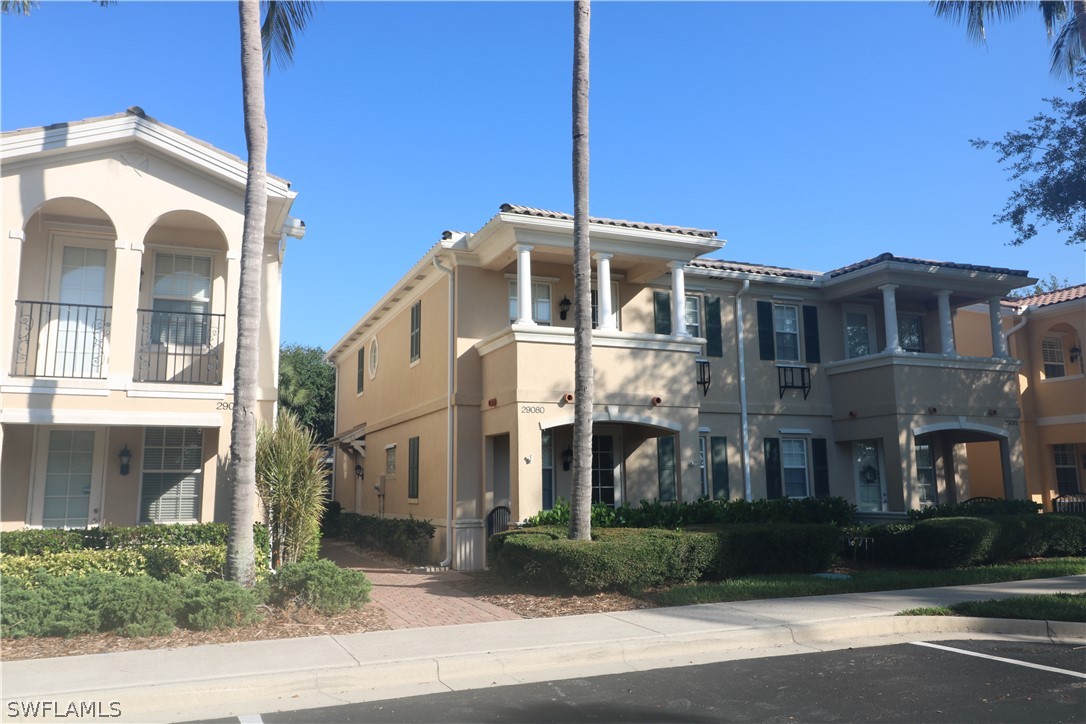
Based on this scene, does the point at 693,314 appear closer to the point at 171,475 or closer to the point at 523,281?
the point at 523,281

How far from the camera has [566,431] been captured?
677 inches

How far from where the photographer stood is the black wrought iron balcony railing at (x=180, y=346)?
13.2 metres

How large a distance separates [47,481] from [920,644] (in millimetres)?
12694

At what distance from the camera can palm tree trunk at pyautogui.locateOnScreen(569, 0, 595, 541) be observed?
480 inches

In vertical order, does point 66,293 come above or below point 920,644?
above

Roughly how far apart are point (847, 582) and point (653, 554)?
123 inches

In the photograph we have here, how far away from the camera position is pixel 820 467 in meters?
20.4

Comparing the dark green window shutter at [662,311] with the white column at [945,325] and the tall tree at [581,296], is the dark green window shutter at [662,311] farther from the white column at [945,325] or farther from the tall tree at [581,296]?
the white column at [945,325]

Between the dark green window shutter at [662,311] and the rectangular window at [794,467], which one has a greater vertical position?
the dark green window shutter at [662,311]

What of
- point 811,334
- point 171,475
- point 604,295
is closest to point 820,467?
point 811,334

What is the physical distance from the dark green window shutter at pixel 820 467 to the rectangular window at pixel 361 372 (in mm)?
13253

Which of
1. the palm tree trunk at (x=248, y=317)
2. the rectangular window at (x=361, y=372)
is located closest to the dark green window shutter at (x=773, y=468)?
the rectangular window at (x=361, y=372)

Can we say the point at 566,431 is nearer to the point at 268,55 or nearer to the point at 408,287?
the point at 408,287

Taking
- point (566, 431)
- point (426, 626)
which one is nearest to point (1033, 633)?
point (426, 626)
